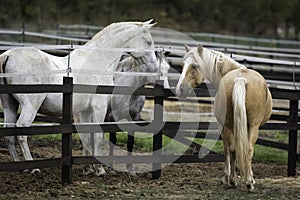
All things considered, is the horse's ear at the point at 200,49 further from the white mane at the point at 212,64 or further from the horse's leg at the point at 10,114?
the horse's leg at the point at 10,114

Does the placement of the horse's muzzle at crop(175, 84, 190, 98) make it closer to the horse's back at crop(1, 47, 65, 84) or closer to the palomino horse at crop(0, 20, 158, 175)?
the palomino horse at crop(0, 20, 158, 175)

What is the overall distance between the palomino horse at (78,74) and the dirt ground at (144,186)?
1.15 feet

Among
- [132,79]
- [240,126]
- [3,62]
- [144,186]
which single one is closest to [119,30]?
[132,79]

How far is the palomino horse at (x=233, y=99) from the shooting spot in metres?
6.77

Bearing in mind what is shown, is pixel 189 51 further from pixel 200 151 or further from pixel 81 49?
pixel 200 151

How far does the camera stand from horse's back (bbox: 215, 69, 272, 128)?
6.91 metres

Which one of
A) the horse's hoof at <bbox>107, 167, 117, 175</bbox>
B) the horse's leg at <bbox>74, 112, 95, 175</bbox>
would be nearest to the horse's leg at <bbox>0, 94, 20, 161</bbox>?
the horse's leg at <bbox>74, 112, 95, 175</bbox>

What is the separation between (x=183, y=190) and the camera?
7102 millimetres

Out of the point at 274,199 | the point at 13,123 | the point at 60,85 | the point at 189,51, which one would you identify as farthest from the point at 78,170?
the point at 274,199

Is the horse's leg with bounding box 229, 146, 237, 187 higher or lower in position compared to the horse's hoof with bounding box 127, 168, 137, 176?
higher

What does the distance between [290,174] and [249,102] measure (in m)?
2.09

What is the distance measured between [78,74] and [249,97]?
7.13 feet

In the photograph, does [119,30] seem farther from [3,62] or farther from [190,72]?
[3,62]

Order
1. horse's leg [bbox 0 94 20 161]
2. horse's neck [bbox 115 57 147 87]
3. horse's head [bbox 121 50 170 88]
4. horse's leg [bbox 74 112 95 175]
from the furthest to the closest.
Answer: horse's neck [bbox 115 57 147 87] < horse's head [bbox 121 50 170 88] < horse's leg [bbox 74 112 95 175] < horse's leg [bbox 0 94 20 161]
